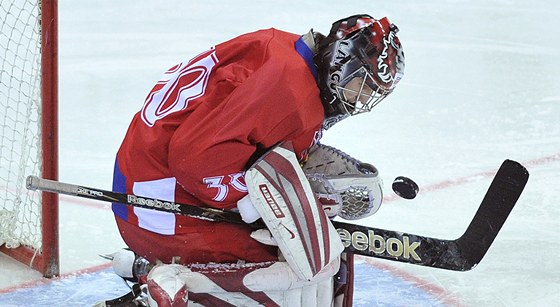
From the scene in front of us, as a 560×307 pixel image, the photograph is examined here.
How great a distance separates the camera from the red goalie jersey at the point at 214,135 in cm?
223

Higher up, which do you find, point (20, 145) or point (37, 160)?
point (37, 160)

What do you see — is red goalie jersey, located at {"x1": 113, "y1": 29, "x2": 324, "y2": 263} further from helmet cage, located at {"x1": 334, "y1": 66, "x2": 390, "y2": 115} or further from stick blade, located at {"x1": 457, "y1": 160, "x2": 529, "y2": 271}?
stick blade, located at {"x1": 457, "y1": 160, "x2": 529, "y2": 271}

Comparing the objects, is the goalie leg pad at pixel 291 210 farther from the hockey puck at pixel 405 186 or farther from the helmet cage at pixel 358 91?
the hockey puck at pixel 405 186

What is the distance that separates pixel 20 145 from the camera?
3607 mm

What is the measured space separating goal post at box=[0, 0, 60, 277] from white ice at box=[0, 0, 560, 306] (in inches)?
3.0

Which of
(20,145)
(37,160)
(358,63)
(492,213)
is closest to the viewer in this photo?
(358,63)

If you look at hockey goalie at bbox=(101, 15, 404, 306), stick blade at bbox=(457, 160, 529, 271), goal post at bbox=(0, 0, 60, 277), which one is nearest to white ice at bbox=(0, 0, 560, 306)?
goal post at bbox=(0, 0, 60, 277)

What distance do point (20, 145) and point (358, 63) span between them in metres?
1.70

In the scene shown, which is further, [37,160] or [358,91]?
[37,160]

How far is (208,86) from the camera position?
7.67 feet

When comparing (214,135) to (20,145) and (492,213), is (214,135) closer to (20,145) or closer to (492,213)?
(492,213)

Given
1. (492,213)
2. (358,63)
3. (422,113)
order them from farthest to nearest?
(422,113)
(492,213)
(358,63)

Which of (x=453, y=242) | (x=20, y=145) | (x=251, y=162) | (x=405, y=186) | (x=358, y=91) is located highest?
(x=358, y=91)

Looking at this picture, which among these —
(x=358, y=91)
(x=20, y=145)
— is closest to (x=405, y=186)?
(x=358, y=91)
